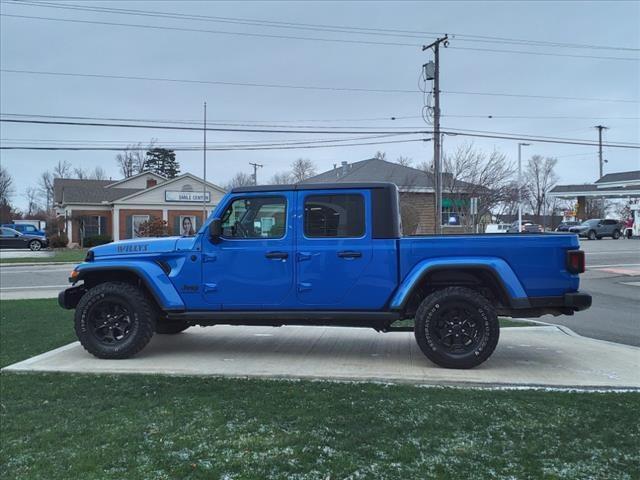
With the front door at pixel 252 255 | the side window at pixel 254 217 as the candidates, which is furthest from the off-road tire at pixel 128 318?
the side window at pixel 254 217

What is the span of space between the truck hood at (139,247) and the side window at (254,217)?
0.62 m

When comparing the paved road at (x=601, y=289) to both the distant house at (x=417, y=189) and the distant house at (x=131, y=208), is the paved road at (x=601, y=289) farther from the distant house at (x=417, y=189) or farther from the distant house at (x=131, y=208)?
the distant house at (x=131, y=208)

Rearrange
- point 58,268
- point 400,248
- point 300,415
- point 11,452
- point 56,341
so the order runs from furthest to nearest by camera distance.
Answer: point 58,268 < point 56,341 < point 400,248 < point 300,415 < point 11,452

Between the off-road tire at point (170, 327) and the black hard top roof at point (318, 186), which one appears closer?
the black hard top roof at point (318, 186)

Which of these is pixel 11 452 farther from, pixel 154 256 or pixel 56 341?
pixel 56 341

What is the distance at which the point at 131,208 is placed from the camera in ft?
136

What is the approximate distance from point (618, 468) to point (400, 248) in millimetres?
2812

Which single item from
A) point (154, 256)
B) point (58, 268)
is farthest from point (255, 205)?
point (58, 268)

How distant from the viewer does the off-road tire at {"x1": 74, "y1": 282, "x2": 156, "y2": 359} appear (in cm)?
607

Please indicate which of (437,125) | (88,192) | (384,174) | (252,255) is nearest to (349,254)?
(252,255)

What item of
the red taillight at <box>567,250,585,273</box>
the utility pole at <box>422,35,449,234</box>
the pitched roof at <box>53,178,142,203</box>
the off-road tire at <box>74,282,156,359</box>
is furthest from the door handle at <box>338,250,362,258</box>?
the pitched roof at <box>53,178,142,203</box>

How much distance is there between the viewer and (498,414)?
14.0ft

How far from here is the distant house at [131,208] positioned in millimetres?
41500

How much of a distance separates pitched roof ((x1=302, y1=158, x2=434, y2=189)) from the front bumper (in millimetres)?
31506
